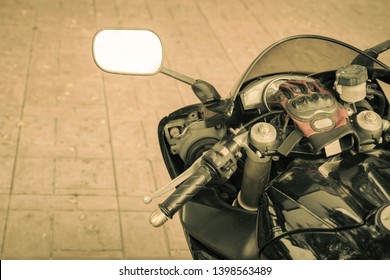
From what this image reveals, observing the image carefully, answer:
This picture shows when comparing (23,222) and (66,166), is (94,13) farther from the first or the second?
(23,222)

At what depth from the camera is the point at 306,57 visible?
236 cm

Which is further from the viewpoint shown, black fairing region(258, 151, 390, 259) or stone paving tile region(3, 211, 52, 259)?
stone paving tile region(3, 211, 52, 259)

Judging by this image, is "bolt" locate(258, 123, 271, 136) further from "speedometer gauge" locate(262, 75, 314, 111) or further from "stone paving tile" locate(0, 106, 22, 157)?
"stone paving tile" locate(0, 106, 22, 157)

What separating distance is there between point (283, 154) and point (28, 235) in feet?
7.86

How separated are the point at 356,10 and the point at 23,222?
5.10 meters

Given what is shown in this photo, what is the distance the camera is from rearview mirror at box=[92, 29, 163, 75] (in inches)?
88.0

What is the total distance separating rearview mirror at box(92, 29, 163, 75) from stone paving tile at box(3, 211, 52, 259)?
1.79 m

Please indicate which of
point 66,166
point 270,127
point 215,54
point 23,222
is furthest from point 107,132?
point 270,127

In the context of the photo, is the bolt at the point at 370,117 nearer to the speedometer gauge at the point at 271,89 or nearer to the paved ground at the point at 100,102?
the speedometer gauge at the point at 271,89

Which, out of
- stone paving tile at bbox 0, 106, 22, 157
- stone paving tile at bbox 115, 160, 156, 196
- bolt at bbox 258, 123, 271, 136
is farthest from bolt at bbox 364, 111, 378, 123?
stone paving tile at bbox 0, 106, 22, 157

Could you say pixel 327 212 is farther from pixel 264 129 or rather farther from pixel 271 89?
pixel 271 89

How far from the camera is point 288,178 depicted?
71.2 inches

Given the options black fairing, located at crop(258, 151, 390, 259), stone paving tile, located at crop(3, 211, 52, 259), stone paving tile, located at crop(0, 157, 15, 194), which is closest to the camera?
black fairing, located at crop(258, 151, 390, 259)

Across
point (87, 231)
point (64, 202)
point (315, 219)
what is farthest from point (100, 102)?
point (315, 219)
